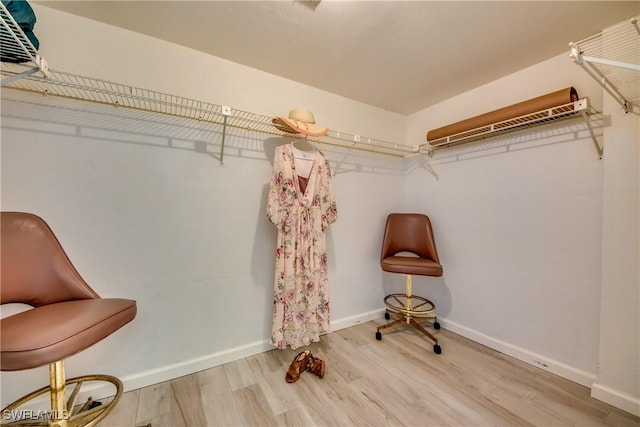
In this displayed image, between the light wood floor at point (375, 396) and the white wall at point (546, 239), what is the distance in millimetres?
248

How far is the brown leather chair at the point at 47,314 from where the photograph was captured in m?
0.74

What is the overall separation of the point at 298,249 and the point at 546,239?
1.73 m

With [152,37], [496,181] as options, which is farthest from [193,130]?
[496,181]

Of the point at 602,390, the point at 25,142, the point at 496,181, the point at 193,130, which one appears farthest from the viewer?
the point at 496,181

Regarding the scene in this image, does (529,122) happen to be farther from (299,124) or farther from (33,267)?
(33,267)

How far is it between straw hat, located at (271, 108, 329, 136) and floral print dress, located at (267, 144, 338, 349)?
0.14 metres

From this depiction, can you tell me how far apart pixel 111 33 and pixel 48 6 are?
0.26 meters

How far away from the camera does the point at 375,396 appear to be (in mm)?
1386

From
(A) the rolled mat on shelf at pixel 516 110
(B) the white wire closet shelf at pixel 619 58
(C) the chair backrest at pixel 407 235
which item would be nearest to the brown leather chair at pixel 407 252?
(C) the chair backrest at pixel 407 235

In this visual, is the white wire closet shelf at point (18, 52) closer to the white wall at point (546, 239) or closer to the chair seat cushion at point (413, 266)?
the chair seat cushion at point (413, 266)

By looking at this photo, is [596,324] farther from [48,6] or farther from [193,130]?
[48,6]

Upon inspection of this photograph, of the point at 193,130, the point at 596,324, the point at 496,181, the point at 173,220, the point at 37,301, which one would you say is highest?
the point at 193,130

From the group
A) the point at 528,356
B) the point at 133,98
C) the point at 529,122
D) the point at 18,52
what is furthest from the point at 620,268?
the point at 18,52

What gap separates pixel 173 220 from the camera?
1508 mm
